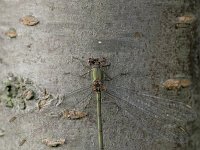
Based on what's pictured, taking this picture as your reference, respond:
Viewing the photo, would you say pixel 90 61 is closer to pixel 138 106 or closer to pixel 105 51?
pixel 105 51

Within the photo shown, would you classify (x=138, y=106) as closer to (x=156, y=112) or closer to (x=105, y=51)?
(x=156, y=112)

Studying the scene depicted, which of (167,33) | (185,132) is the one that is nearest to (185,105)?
(185,132)

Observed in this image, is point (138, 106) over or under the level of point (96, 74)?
under

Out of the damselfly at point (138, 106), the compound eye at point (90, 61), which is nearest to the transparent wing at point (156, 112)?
the damselfly at point (138, 106)

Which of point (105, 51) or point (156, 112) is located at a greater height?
point (105, 51)

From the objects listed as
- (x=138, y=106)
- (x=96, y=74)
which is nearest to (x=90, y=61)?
(x=96, y=74)

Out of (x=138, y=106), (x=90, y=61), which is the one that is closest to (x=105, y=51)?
(x=90, y=61)
